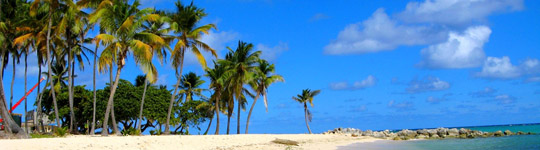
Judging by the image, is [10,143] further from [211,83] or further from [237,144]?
[211,83]

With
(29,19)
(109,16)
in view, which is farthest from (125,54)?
(29,19)

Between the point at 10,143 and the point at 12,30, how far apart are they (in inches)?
557

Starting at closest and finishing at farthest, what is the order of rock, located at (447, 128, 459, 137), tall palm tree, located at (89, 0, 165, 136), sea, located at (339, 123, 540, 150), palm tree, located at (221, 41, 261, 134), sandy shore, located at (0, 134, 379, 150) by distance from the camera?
sandy shore, located at (0, 134, 379, 150), tall palm tree, located at (89, 0, 165, 136), sea, located at (339, 123, 540, 150), palm tree, located at (221, 41, 261, 134), rock, located at (447, 128, 459, 137)

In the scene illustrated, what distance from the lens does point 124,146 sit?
49.2 feet

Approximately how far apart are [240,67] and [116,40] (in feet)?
36.8

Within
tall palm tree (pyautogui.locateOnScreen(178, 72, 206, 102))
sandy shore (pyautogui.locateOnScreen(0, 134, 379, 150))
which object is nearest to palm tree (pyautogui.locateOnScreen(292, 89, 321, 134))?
tall palm tree (pyautogui.locateOnScreen(178, 72, 206, 102))

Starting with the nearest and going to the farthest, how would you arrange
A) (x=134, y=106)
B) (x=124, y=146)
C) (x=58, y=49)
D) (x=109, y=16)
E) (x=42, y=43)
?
(x=124, y=146) < (x=109, y=16) < (x=42, y=43) < (x=58, y=49) < (x=134, y=106)

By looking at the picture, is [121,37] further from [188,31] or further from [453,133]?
[453,133]

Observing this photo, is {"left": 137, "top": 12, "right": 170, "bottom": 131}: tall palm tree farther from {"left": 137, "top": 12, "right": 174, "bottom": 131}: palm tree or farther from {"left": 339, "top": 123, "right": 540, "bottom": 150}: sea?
{"left": 339, "top": 123, "right": 540, "bottom": 150}: sea

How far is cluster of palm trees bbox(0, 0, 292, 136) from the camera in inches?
872

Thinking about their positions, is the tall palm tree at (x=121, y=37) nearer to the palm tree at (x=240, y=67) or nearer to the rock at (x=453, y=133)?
the palm tree at (x=240, y=67)

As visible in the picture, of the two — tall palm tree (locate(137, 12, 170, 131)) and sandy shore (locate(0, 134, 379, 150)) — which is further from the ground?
tall palm tree (locate(137, 12, 170, 131))

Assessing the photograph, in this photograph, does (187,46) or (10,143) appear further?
(187,46)

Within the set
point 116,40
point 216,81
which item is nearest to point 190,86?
point 216,81
